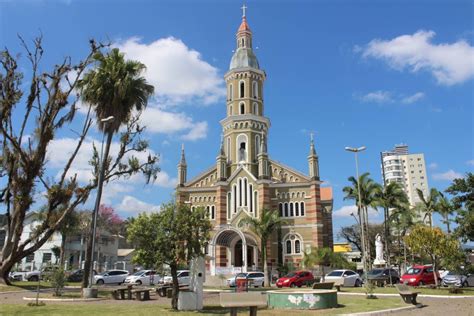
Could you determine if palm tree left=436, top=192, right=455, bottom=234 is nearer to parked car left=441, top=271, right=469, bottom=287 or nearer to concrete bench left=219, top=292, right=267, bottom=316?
parked car left=441, top=271, right=469, bottom=287

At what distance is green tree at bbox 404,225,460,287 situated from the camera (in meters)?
26.8

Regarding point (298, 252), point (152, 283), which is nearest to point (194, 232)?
point (152, 283)

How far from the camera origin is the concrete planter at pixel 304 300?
1645 cm

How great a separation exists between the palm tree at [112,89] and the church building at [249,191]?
70.1 ft

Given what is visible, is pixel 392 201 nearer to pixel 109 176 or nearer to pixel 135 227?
pixel 109 176

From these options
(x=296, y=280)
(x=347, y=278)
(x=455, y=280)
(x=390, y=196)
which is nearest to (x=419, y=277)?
(x=455, y=280)

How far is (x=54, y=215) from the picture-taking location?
2928cm

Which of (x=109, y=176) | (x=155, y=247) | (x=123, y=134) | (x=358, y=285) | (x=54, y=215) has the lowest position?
(x=358, y=285)

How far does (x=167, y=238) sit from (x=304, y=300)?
5.91 meters

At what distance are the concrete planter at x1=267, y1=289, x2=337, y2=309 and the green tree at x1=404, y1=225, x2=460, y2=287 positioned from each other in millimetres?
13564

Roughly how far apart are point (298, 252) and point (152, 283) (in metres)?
18.8

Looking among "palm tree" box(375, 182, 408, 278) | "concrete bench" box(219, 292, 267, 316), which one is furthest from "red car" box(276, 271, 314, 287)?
"concrete bench" box(219, 292, 267, 316)

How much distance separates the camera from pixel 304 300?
648 inches

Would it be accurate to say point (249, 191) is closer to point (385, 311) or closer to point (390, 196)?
point (390, 196)
